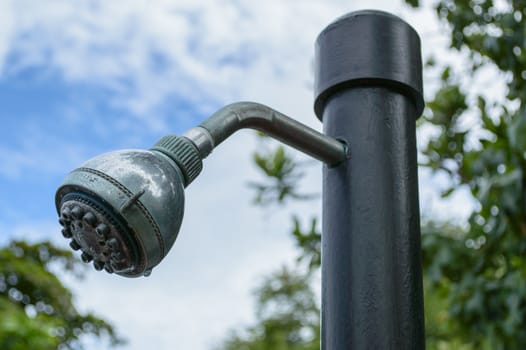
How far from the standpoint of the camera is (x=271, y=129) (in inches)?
37.9

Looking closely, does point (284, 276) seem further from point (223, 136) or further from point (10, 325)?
point (223, 136)

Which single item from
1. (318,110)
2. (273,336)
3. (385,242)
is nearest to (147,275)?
(385,242)

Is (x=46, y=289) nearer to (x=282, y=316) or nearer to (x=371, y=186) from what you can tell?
(x=282, y=316)

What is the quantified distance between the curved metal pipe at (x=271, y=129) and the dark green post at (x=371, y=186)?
0.03 m

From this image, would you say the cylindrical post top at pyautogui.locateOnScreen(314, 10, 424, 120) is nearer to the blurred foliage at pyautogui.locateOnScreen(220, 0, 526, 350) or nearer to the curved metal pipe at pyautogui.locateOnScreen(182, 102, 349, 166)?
the curved metal pipe at pyautogui.locateOnScreen(182, 102, 349, 166)

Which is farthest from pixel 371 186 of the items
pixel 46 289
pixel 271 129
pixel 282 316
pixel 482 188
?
pixel 282 316

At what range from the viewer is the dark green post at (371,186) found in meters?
0.88

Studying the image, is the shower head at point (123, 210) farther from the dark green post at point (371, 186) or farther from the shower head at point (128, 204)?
the dark green post at point (371, 186)

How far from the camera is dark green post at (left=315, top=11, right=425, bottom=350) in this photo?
0.88 meters

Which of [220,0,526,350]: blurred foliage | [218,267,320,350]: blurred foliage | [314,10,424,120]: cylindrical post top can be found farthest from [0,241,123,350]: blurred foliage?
[314,10,424,120]: cylindrical post top

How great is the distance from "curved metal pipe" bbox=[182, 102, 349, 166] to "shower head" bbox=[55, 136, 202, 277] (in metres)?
0.12

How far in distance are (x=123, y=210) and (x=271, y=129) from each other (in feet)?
0.99

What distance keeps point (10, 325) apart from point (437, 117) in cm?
345

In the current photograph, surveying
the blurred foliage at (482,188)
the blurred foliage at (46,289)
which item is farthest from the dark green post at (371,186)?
the blurred foliage at (46,289)
